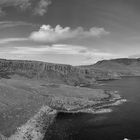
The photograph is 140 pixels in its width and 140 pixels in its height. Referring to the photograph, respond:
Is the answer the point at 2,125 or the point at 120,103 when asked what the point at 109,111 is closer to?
the point at 120,103

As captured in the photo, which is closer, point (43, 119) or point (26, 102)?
point (43, 119)

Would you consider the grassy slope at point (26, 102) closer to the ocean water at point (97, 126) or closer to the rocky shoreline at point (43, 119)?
the rocky shoreline at point (43, 119)

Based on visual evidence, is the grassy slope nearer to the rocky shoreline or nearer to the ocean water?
the rocky shoreline

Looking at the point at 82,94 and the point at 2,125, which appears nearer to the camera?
the point at 2,125

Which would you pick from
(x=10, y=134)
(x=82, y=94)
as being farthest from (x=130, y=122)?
(x=82, y=94)

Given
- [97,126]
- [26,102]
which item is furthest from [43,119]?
[97,126]

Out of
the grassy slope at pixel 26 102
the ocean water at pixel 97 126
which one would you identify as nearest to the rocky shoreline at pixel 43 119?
the grassy slope at pixel 26 102

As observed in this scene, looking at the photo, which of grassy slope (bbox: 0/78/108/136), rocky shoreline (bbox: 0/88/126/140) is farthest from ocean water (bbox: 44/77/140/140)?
grassy slope (bbox: 0/78/108/136)

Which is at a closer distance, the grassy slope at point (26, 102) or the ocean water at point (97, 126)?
the ocean water at point (97, 126)

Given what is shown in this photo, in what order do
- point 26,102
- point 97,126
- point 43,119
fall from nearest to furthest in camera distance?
point 97,126 → point 43,119 → point 26,102

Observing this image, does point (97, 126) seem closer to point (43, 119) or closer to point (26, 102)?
point (43, 119)

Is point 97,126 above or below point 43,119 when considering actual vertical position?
below
